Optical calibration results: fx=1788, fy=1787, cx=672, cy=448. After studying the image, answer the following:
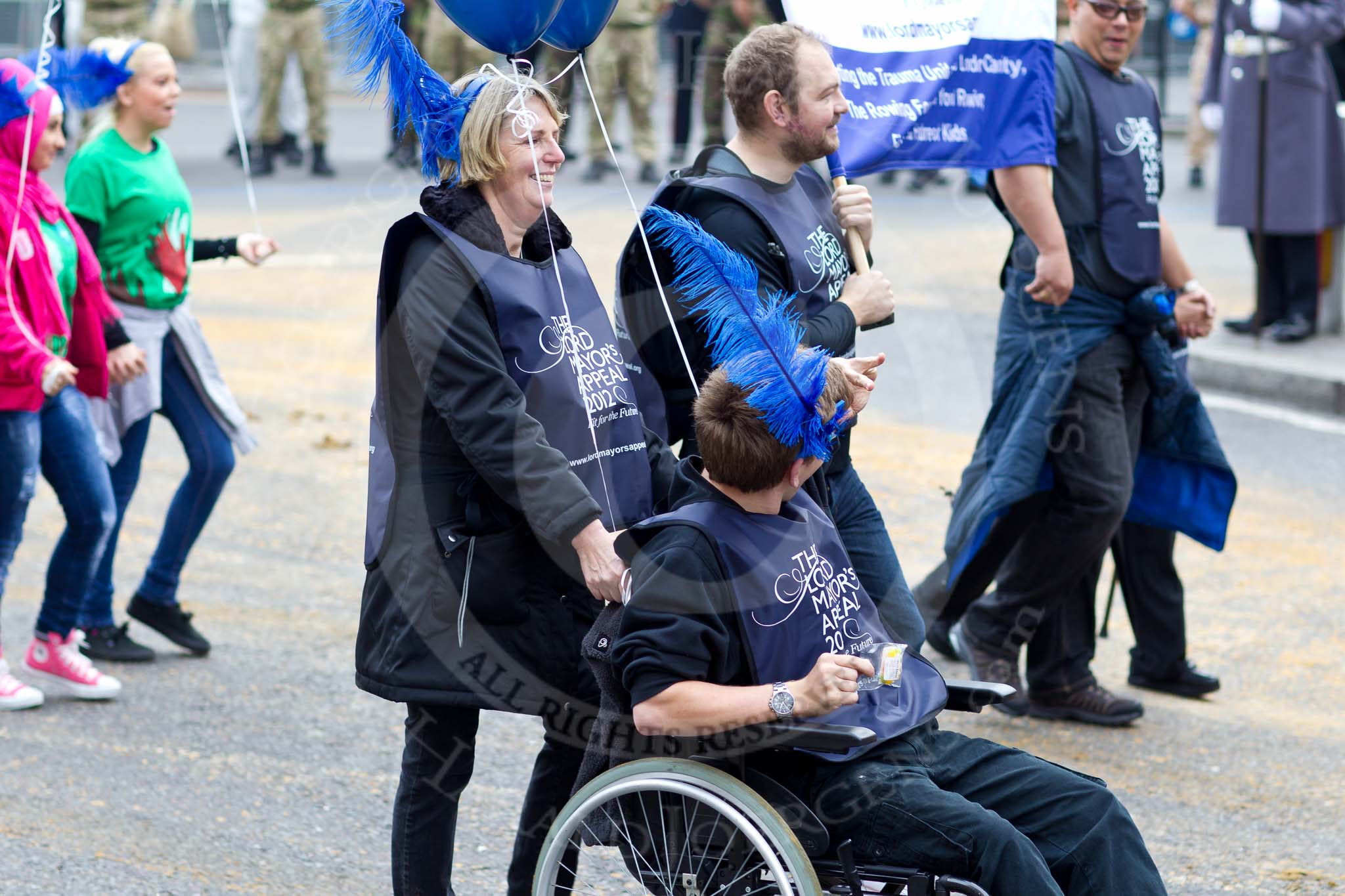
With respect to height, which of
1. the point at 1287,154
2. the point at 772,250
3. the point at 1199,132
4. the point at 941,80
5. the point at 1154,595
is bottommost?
the point at 1199,132

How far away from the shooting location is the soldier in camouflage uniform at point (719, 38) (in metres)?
15.0

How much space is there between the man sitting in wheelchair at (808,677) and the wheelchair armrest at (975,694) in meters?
0.05

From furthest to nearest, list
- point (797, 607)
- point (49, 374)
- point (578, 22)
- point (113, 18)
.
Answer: point (113, 18) → point (49, 374) → point (578, 22) → point (797, 607)

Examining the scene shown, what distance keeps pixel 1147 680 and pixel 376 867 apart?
2485mm

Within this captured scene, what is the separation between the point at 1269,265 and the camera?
980cm

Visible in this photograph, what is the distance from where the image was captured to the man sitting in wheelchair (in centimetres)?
298

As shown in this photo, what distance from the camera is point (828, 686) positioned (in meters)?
2.94

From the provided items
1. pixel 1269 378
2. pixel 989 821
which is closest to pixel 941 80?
pixel 989 821

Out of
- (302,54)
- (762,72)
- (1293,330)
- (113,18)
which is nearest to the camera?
(762,72)

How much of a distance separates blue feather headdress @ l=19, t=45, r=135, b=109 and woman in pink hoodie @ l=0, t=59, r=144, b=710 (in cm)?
20

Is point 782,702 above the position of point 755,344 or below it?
below

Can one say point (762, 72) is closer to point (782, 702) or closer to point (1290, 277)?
point (782, 702)

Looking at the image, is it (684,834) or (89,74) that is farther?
(89,74)

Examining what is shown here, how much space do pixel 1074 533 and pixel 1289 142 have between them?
5344 mm
